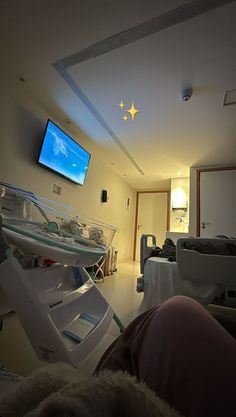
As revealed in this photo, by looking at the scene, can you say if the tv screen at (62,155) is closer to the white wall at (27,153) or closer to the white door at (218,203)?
the white wall at (27,153)

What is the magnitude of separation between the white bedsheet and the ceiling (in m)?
1.64

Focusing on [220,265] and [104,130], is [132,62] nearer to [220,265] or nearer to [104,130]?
[104,130]

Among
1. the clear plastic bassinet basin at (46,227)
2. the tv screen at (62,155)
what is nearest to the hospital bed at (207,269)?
the clear plastic bassinet basin at (46,227)

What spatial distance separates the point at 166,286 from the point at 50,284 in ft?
3.23

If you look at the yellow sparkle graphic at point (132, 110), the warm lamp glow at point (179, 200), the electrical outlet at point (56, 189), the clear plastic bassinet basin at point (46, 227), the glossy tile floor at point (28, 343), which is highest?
the yellow sparkle graphic at point (132, 110)

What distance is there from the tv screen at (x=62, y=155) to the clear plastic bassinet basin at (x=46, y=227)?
1017 millimetres

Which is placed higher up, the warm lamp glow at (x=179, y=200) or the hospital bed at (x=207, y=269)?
the warm lamp glow at (x=179, y=200)

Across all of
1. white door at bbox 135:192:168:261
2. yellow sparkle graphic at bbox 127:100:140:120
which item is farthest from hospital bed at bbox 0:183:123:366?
white door at bbox 135:192:168:261

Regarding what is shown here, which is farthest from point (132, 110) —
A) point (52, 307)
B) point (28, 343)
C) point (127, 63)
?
point (28, 343)

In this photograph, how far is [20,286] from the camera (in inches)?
26.3

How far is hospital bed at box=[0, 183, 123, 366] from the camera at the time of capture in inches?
26.1

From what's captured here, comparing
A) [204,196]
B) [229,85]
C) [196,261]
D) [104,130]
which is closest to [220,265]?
[196,261]

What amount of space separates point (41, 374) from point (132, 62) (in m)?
1.93

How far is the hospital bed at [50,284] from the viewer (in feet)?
2.17
